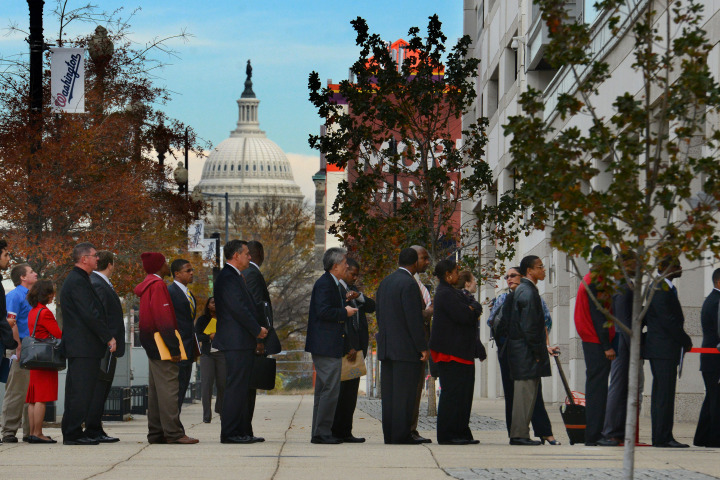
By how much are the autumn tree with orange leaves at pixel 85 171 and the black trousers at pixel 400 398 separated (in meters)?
10.1

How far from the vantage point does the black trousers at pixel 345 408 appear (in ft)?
46.1

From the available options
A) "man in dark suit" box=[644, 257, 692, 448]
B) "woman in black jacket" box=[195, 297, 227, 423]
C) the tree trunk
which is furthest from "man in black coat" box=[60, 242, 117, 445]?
"woman in black jacket" box=[195, 297, 227, 423]

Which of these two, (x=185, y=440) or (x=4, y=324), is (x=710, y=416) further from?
(x=4, y=324)

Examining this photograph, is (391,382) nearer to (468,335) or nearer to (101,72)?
(468,335)

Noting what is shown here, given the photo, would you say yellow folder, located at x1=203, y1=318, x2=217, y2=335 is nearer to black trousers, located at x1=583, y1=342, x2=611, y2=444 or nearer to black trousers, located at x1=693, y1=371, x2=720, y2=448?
black trousers, located at x1=583, y1=342, x2=611, y2=444

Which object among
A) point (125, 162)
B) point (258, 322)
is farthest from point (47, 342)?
point (125, 162)

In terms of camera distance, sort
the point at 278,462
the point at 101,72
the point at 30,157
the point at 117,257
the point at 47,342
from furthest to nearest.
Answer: the point at 101,72 < the point at 117,257 < the point at 30,157 < the point at 47,342 < the point at 278,462

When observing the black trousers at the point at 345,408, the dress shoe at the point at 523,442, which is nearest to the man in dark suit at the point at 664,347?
the dress shoe at the point at 523,442

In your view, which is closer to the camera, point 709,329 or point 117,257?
point 709,329

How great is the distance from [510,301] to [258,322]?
7.71 ft

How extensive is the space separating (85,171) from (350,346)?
36.4ft

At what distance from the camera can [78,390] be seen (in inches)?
522

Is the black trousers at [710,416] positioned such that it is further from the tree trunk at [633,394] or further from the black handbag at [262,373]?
the tree trunk at [633,394]

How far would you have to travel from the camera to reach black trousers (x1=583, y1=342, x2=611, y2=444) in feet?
42.5
